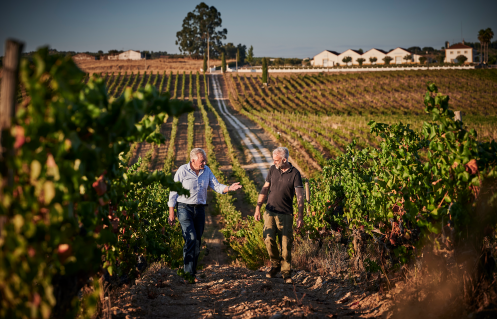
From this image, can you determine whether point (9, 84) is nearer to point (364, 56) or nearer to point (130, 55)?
point (130, 55)

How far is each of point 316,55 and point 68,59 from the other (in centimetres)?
9030

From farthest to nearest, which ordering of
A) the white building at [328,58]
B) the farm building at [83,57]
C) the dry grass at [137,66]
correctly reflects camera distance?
the white building at [328,58]
the farm building at [83,57]
the dry grass at [137,66]

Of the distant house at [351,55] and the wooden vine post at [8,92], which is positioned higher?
the distant house at [351,55]

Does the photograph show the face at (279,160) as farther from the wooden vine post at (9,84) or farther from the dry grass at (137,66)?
the dry grass at (137,66)

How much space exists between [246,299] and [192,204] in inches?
68.3

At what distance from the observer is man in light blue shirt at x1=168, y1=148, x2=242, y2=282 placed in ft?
16.5

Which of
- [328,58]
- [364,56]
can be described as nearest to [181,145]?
[328,58]

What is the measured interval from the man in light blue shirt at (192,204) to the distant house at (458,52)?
291 feet

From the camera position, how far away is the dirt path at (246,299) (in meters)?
3.47

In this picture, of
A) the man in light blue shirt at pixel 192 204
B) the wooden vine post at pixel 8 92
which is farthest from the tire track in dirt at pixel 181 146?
the wooden vine post at pixel 8 92

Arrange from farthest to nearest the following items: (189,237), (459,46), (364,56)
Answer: (364,56) < (459,46) < (189,237)

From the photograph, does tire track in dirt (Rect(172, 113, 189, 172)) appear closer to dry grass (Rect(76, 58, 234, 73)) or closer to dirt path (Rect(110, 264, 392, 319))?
dirt path (Rect(110, 264, 392, 319))

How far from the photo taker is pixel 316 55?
86.1 metres

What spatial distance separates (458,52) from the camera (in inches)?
3118
